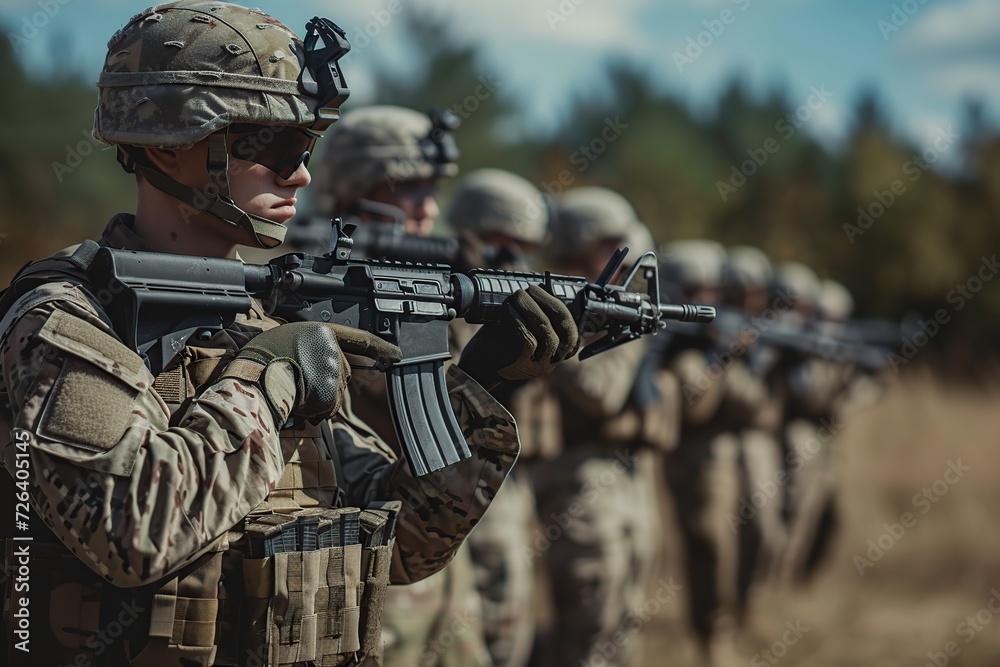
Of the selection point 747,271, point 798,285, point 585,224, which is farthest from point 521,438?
point 798,285

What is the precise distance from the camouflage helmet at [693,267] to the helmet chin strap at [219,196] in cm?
734

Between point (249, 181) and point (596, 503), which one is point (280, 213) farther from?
point (596, 503)

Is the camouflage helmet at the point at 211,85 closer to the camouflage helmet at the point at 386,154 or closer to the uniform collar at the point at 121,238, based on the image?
the uniform collar at the point at 121,238

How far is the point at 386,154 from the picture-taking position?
5.92m

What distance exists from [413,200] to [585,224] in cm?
215

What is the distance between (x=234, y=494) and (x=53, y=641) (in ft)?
1.86

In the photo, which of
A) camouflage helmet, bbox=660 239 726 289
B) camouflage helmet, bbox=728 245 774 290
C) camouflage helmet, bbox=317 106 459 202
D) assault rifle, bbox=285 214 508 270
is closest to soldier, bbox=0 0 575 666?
assault rifle, bbox=285 214 508 270

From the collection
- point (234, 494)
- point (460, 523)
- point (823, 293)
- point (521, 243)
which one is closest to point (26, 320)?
point (234, 494)

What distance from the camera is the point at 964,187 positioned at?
2619 centimetres

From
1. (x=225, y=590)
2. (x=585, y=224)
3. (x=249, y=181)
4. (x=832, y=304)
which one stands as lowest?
(x=225, y=590)

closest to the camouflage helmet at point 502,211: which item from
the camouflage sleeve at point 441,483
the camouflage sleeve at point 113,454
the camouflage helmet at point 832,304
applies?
the camouflage sleeve at point 441,483

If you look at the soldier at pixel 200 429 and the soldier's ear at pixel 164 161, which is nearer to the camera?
the soldier at pixel 200 429

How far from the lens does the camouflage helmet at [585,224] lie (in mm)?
7926

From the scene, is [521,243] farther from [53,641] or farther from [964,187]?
[964,187]
